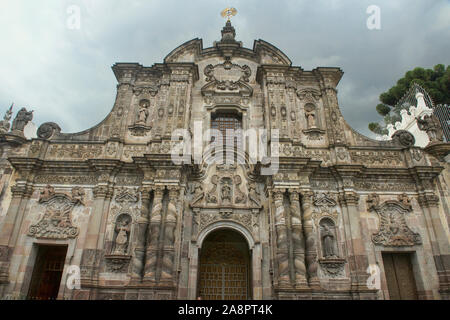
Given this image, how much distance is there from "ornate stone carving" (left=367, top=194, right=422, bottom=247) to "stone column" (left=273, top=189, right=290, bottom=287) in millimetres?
3805

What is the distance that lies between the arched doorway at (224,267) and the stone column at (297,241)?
7.49ft

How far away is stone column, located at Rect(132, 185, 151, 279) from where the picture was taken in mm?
10312

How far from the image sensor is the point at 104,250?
1093 cm

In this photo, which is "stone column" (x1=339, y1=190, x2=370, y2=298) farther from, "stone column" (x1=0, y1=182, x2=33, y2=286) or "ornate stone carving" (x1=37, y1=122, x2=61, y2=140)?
"ornate stone carving" (x1=37, y1=122, x2=61, y2=140)

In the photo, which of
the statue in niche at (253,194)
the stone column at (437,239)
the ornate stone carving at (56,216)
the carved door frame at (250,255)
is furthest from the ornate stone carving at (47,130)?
the stone column at (437,239)

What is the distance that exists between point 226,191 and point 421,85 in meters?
21.1

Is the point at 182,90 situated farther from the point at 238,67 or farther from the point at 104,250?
the point at 104,250

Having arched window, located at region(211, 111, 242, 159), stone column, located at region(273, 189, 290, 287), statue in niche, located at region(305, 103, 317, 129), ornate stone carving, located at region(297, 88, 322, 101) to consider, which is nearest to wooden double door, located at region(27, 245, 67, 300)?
arched window, located at region(211, 111, 242, 159)

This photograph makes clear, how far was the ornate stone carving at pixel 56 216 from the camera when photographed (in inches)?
442

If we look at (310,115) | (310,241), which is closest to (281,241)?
(310,241)

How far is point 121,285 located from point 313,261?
23.2 ft

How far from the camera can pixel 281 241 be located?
10.6 meters

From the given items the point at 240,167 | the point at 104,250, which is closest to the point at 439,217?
the point at 240,167

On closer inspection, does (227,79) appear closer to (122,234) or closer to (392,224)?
(122,234)
